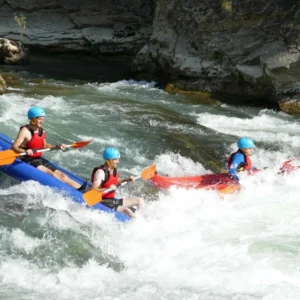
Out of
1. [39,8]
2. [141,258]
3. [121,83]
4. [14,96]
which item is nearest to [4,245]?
[141,258]

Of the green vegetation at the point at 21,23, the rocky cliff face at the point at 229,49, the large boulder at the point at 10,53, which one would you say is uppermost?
the green vegetation at the point at 21,23

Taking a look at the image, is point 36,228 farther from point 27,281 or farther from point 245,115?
point 245,115

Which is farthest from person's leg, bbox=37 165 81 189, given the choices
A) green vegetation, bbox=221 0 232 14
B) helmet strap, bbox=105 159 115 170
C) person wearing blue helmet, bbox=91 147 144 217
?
green vegetation, bbox=221 0 232 14

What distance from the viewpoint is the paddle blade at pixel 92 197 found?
6.36 m

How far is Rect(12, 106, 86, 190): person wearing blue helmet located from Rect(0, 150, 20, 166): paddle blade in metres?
0.11

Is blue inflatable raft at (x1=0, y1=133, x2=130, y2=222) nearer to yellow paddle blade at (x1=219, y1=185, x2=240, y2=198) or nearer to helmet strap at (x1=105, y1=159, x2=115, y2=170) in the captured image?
helmet strap at (x1=105, y1=159, x2=115, y2=170)

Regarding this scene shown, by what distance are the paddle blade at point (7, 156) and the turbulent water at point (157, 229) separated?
0.32 m

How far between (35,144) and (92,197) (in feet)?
4.69

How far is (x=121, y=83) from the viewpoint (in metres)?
16.6

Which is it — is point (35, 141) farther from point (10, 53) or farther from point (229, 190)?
point (10, 53)

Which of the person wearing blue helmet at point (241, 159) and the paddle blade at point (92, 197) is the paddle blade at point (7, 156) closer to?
the paddle blade at point (92, 197)

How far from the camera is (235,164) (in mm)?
8133

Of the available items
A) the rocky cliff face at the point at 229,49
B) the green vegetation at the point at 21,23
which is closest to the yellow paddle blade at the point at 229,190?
the rocky cliff face at the point at 229,49

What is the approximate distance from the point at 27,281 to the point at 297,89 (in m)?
9.88
